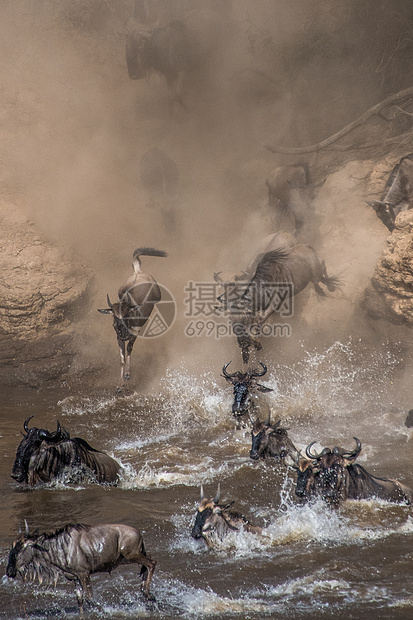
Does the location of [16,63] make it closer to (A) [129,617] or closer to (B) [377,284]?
(B) [377,284]

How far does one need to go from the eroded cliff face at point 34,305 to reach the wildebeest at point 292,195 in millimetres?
4094

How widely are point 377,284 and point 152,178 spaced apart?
5.67 metres

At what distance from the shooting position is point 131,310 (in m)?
9.30

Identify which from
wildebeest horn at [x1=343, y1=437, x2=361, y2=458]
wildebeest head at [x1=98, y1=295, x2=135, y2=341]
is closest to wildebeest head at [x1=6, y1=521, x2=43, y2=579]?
wildebeest horn at [x1=343, y1=437, x2=361, y2=458]

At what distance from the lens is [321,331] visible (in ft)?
35.8

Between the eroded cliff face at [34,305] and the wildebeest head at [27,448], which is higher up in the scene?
the eroded cliff face at [34,305]

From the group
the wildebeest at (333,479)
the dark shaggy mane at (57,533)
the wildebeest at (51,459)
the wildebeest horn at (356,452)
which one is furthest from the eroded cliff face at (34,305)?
the dark shaggy mane at (57,533)

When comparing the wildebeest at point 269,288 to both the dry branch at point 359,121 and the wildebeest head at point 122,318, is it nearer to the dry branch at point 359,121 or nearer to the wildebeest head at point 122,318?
the wildebeest head at point 122,318

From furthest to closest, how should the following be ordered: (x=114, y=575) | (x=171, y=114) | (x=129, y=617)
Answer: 1. (x=171, y=114)
2. (x=114, y=575)
3. (x=129, y=617)

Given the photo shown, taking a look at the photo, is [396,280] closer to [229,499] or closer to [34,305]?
[229,499]

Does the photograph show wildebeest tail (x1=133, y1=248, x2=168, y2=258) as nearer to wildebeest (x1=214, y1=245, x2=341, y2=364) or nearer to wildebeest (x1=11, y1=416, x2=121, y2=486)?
wildebeest (x1=214, y1=245, x2=341, y2=364)

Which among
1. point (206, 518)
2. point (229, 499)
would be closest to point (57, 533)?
point (206, 518)

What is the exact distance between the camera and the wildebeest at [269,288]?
9.60 metres

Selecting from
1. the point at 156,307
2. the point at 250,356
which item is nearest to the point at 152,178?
the point at 156,307
